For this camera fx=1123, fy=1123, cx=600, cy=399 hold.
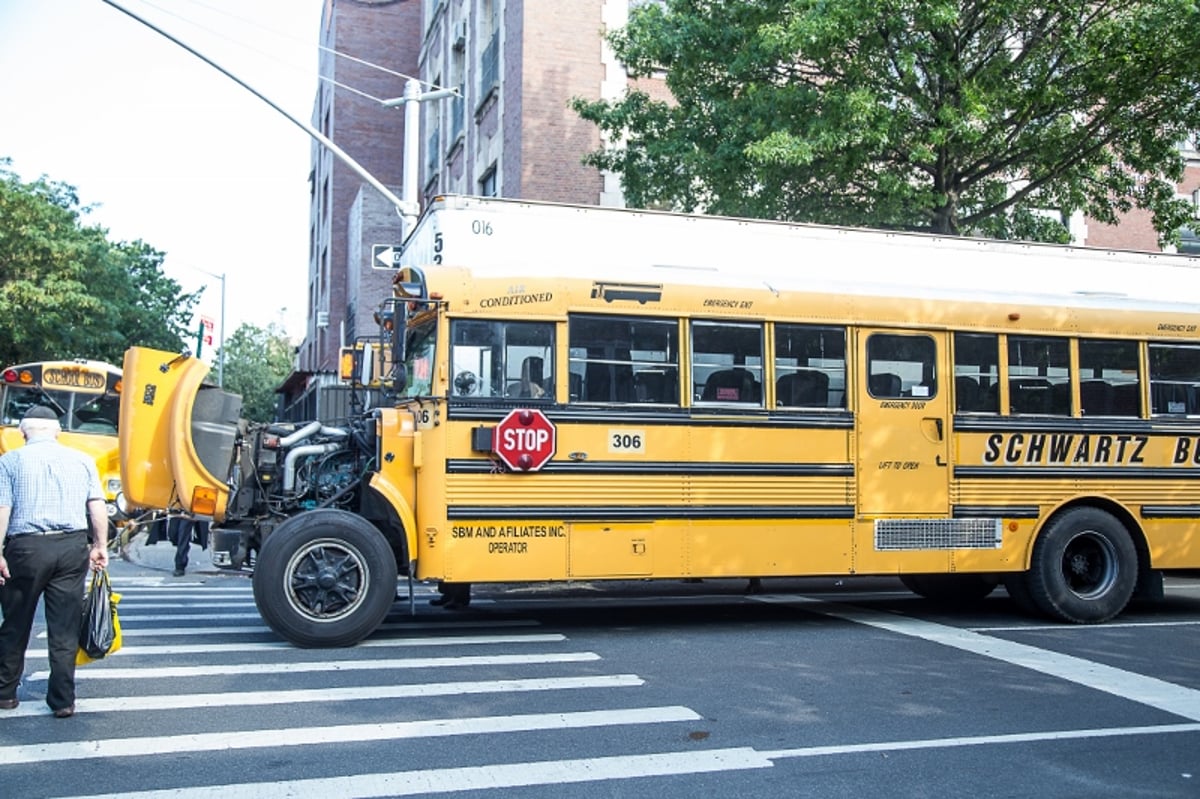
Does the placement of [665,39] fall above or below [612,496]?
above

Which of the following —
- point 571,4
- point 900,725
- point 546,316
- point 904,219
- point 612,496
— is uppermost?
point 571,4

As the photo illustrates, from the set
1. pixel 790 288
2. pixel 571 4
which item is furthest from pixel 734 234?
pixel 571 4

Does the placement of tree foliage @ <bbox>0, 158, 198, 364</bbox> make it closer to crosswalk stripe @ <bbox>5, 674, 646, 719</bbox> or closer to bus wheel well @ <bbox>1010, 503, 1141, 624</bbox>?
crosswalk stripe @ <bbox>5, 674, 646, 719</bbox>

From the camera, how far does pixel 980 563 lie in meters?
9.95

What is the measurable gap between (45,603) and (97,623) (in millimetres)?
356

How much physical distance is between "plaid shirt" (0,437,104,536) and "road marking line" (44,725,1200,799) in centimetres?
199

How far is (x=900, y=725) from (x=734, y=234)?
5196 mm

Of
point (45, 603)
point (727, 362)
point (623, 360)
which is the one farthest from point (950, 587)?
point (45, 603)

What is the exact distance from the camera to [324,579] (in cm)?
832

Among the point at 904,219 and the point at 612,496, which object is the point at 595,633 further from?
the point at 904,219

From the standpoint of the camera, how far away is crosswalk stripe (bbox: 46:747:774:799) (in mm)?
4973

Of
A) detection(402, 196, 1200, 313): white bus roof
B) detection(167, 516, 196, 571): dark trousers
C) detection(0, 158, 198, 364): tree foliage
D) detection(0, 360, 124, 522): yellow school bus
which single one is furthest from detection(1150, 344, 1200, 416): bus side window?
detection(0, 158, 198, 364): tree foliage

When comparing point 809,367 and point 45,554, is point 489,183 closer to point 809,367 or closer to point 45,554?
point 809,367

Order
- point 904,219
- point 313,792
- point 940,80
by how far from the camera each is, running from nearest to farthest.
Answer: point 313,792 < point 940,80 < point 904,219
